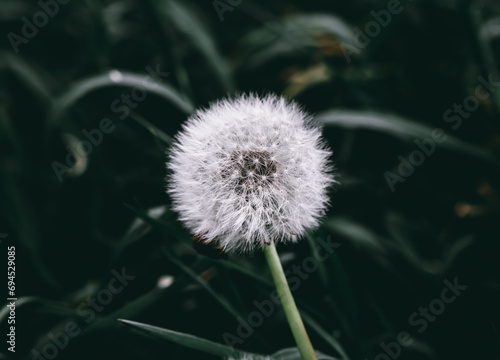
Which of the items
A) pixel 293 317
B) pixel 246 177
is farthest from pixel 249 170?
pixel 293 317

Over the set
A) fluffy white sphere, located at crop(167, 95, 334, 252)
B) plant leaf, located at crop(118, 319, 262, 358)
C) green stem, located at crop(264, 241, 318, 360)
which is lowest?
plant leaf, located at crop(118, 319, 262, 358)

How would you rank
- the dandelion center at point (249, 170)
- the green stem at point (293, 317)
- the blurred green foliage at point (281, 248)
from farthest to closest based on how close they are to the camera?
1. the blurred green foliage at point (281, 248)
2. the dandelion center at point (249, 170)
3. the green stem at point (293, 317)

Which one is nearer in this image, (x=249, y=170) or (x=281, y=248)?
(x=249, y=170)

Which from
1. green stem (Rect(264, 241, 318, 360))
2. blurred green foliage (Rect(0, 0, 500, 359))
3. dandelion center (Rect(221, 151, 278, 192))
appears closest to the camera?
green stem (Rect(264, 241, 318, 360))

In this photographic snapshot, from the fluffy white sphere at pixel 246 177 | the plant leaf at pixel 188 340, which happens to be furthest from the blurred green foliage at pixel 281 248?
the fluffy white sphere at pixel 246 177

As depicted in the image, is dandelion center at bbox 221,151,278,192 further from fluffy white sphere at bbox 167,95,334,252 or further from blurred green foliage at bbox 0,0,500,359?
blurred green foliage at bbox 0,0,500,359

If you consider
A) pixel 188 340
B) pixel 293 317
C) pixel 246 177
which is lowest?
pixel 188 340

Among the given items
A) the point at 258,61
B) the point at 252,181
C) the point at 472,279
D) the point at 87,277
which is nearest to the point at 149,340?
the point at 87,277

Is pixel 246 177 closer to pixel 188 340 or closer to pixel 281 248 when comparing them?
pixel 188 340

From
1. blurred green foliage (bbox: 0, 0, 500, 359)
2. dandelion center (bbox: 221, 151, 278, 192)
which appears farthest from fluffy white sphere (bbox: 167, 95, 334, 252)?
blurred green foliage (bbox: 0, 0, 500, 359)

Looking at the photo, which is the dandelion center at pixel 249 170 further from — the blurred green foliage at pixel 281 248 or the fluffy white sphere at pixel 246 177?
the blurred green foliage at pixel 281 248
